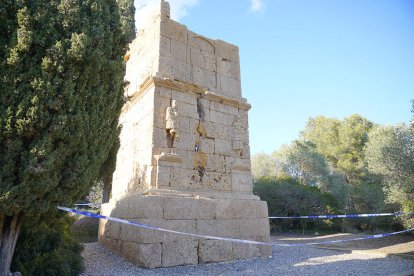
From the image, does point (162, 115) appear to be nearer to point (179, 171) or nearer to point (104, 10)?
point (179, 171)

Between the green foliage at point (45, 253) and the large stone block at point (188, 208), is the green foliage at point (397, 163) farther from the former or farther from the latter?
the green foliage at point (45, 253)

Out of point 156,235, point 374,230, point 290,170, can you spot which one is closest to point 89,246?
point 156,235

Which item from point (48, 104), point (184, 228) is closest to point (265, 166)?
point (184, 228)

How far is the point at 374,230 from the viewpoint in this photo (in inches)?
549

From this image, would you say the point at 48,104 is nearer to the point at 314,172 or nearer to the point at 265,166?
the point at 314,172

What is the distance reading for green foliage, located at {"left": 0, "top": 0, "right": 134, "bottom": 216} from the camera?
3.59m

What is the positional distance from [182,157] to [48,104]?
304 centimetres

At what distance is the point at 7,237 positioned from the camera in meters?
3.89

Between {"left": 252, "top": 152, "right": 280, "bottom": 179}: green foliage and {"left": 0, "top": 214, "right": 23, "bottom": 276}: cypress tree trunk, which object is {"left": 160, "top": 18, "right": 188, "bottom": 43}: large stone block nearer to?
{"left": 0, "top": 214, "right": 23, "bottom": 276}: cypress tree trunk

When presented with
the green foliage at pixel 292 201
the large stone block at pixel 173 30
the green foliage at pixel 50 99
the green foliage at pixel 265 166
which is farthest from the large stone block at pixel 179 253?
the green foliage at pixel 265 166

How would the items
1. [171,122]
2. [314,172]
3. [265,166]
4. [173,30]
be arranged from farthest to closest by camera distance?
[265,166], [314,172], [173,30], [171,122]

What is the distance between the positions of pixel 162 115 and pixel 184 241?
2.61 meters

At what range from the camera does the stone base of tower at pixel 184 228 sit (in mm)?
5234

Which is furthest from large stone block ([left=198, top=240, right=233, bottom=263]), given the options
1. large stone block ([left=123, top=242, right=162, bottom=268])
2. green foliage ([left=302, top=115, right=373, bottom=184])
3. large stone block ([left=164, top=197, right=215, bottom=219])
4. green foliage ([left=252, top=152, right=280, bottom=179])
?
green foliage ([left=252, top=152, right=280, bottom=179])
